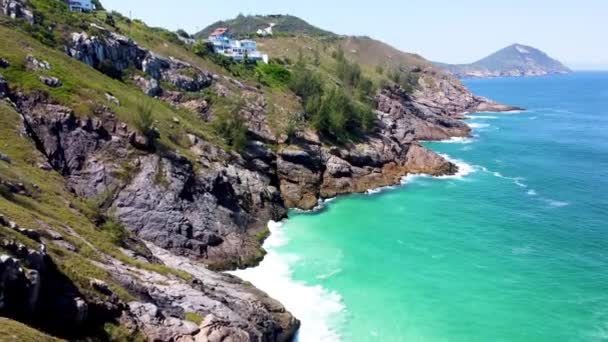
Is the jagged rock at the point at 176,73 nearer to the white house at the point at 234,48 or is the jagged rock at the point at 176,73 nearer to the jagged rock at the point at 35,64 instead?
the jagged rock at the point at 35,64

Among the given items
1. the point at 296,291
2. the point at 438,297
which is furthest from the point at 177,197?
the point at 438,297

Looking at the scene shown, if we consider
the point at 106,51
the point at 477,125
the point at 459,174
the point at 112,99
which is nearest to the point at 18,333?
the point at 112,99

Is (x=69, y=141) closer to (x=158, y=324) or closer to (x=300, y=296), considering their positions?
(x=300, y=296)

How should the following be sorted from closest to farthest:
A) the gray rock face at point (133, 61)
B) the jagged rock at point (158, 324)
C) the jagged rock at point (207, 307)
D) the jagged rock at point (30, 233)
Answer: the jagged rock at point (30, 233) < the jagged rock at point (158, 324) < the jagged rock at point (207, 307) < the gray rock face at point (133, 61)

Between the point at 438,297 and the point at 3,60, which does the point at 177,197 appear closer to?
the point at 3,60

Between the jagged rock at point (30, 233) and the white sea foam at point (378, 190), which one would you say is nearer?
the jagged rock at point (30, 233)

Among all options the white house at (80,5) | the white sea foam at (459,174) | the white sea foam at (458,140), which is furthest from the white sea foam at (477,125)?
the white house at (80,5)

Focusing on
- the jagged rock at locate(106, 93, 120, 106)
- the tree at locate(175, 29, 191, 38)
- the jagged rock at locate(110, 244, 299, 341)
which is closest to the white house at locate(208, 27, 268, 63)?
the tree at locate(175, 29, 191, 38)

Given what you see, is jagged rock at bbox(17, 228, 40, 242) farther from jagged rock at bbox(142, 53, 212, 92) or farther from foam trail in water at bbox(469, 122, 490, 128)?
foam trail in water at bbox(469, 122, 490, 128)
